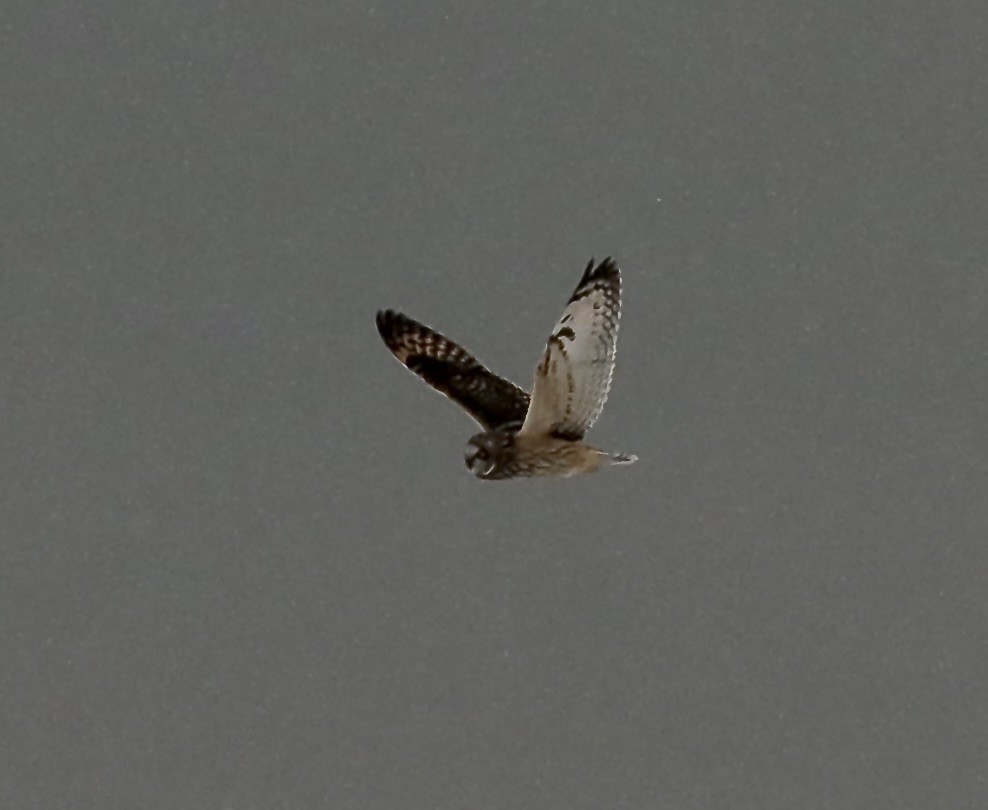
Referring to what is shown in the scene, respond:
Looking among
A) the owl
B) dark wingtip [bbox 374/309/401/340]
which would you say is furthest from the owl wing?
dark wingtip [bbox 374/309/401/340]

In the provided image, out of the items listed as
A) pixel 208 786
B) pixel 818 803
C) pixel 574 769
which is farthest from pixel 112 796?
pixel 818 803

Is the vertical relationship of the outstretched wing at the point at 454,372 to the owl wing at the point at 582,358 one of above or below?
above

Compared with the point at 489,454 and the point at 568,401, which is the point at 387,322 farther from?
the point at 568,401

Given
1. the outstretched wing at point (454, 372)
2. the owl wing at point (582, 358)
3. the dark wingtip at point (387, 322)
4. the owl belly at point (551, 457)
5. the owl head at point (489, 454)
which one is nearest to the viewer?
the owl wing at point (582, 358)

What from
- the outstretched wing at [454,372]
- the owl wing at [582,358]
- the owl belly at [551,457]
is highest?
the outstretched wing at [454,372]

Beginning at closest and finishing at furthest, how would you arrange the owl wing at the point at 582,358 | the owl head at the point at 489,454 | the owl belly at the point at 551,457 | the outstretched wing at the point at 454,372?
the owl wing at the point at 582,358
the owl belly at the point at 551,457
the owl head at the point at 489,454
the outstretched wing at the point at 454,372

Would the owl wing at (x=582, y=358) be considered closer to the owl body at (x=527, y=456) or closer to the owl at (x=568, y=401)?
the owl at (x=568, y=401)

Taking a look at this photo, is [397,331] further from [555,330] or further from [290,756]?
[290,756]

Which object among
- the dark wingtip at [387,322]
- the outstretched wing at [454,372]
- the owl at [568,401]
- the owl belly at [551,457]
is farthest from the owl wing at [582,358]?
the dark wingtip at [387,322]
